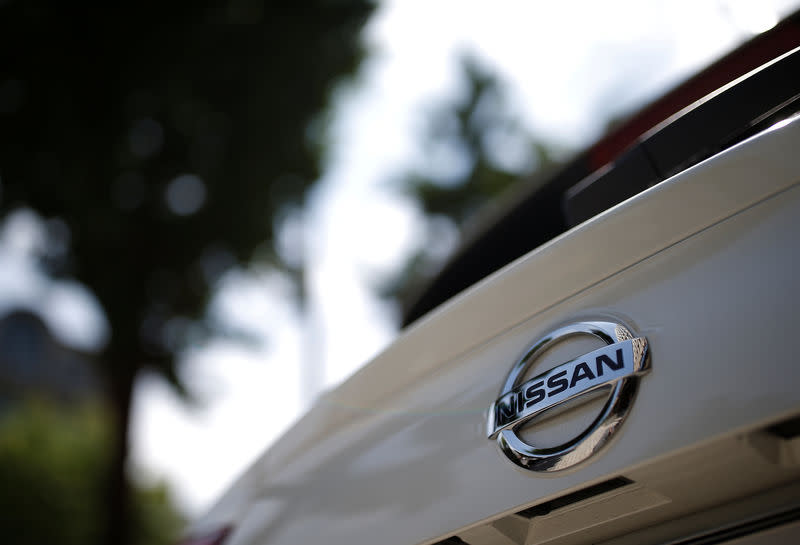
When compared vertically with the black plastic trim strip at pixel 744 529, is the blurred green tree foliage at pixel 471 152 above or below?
above

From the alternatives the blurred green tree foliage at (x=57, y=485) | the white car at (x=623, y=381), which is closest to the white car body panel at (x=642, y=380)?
the white car at (x=623, y=381)

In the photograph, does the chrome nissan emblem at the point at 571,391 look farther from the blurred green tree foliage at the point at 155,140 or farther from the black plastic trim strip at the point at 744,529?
the blurred green tree foliage at the point at 155,140

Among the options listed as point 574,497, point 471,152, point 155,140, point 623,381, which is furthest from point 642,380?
point 471,152

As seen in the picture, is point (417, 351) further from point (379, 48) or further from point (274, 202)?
point (379, 48)

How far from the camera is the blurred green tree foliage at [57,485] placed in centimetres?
1246

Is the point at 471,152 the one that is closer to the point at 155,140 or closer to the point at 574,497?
the point at 155,140

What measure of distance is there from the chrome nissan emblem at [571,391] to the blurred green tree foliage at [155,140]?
9.23 metres

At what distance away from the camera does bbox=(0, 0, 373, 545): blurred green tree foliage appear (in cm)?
861

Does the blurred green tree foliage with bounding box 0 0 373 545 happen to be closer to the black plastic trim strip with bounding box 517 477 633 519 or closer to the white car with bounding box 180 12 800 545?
the white car with bounding box 180 12 800 545

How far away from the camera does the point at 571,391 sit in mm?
704

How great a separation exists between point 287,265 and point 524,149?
670 cm

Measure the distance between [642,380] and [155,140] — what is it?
407 inches

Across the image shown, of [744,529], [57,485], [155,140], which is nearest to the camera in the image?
[744,529]

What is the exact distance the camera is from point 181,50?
8.95 metres
